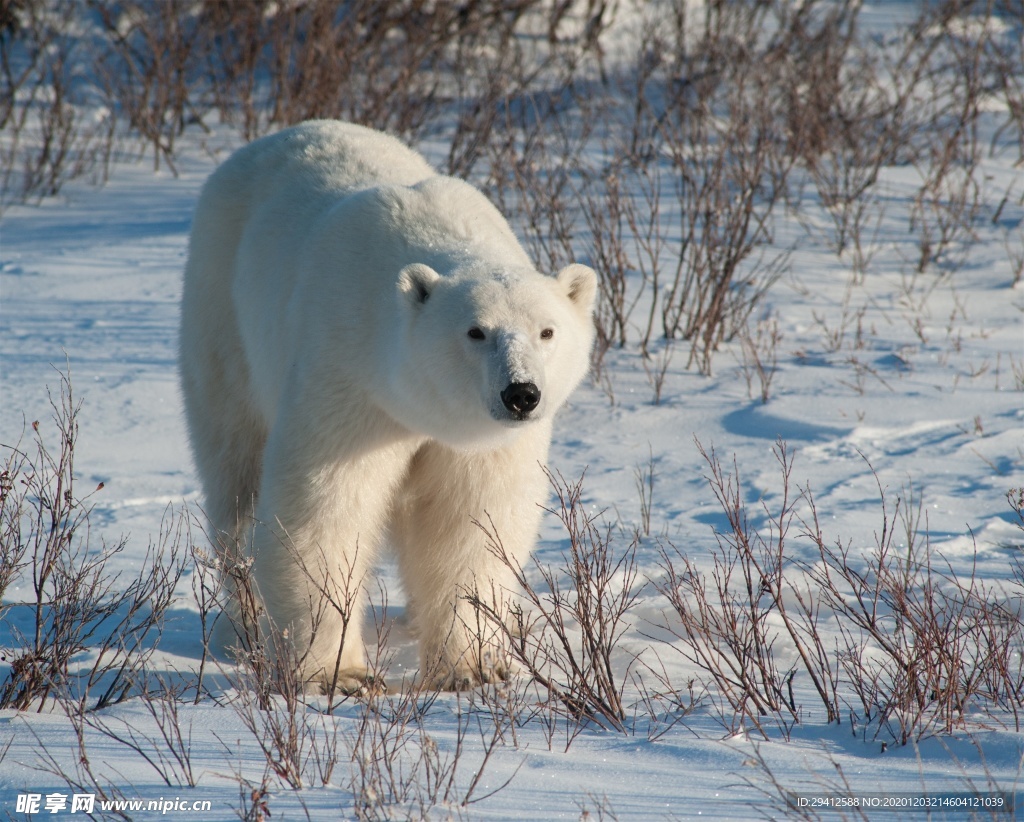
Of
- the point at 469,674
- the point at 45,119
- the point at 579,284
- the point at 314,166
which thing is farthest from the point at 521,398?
the point at 45,119

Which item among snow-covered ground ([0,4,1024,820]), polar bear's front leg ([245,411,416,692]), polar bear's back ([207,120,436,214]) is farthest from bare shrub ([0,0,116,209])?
polar bear's front leg ([245,411,416,692])

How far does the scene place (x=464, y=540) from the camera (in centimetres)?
324

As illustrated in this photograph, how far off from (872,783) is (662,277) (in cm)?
488

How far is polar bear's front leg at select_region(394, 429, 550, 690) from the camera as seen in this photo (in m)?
3.17

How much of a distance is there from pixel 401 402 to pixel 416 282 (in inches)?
12.6

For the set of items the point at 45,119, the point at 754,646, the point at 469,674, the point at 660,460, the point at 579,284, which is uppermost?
the point at 579,284

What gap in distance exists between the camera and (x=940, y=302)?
648cm

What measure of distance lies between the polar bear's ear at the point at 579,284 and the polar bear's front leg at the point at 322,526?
0.63 meters

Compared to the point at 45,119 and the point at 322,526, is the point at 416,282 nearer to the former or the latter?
the point at 322,526

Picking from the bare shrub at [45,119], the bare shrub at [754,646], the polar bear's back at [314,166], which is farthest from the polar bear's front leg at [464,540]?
the bare shrub at [45,119]

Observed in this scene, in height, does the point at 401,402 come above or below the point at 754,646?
above

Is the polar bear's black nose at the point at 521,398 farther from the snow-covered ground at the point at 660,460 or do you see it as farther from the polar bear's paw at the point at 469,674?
the polar bear's paw at the point at 469,674

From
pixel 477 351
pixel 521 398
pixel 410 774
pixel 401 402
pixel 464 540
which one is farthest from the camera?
pixel 464 540

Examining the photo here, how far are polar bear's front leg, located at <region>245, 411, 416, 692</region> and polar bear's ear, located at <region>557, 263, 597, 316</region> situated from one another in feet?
2.08
